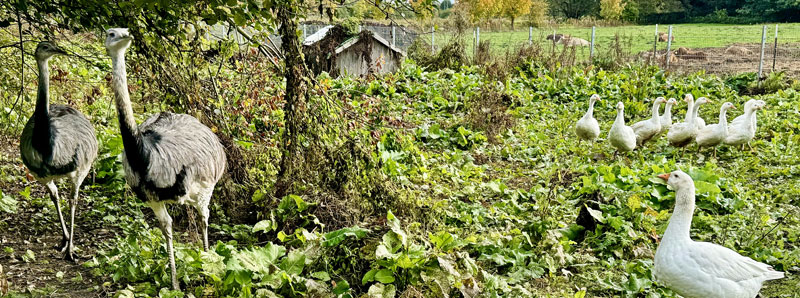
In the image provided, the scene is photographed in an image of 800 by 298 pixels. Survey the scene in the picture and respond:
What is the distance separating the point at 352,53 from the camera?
13.6m

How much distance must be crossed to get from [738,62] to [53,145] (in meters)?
17.7

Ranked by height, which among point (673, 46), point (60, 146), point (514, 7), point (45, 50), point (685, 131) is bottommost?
point (673, 46)

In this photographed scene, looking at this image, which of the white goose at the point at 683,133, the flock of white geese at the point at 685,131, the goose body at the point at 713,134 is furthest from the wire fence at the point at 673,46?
the goose body at the point at 713,134

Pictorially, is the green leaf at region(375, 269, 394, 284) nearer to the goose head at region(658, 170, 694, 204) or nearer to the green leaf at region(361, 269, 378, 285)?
the green leaf at region(361, 269, 378, 285)

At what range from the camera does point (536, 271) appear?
15.9 feet

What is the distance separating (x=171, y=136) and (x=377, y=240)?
5.38 ft

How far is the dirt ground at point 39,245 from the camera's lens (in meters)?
4.53

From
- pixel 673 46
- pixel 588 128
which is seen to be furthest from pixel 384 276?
pixel 673 46

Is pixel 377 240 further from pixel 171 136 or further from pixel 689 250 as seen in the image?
pixel 689 250

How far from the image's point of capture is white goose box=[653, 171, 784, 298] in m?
4.28

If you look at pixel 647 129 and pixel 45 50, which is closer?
pixel 45 50

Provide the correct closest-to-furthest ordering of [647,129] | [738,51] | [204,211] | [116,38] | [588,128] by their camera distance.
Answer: [116,38], [204,211], [647,129], [588,128], [738,51]

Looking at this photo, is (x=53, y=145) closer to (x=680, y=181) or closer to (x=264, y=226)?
(x=264, y=226)

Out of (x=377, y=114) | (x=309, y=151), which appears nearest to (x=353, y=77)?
(x=377, y=114)
